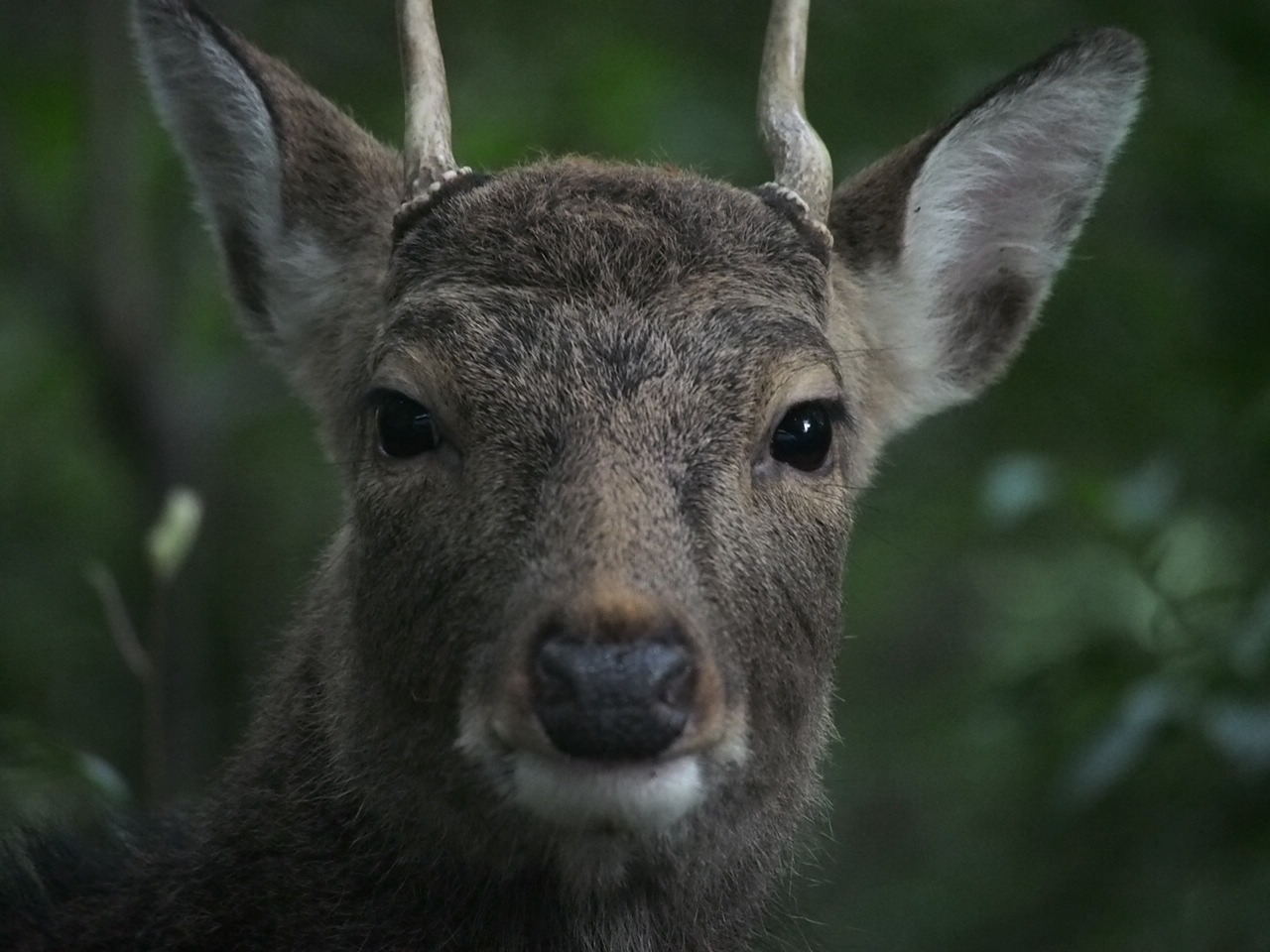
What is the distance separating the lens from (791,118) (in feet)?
19.4

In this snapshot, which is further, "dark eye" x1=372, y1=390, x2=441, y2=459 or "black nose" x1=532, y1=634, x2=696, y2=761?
"dark eye" x1=372, y1=390, x2=441, y2=459

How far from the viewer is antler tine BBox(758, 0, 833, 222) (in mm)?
5828

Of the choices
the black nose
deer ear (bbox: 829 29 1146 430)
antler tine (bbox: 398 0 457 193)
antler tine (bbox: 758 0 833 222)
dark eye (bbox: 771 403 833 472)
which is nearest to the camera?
the black nose

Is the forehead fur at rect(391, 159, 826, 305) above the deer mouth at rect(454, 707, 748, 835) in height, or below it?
above

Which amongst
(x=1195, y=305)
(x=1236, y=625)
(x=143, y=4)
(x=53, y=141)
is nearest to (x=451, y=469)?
(x=143, y=4)

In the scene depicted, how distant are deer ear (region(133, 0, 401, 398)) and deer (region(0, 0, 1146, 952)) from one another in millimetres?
11

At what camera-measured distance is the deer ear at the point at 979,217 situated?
6016mm

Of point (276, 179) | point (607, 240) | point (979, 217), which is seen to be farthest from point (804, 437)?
point (276, 179)

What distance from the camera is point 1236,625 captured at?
6184mm

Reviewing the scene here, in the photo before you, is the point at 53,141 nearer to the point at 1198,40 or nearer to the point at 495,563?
the point at 1198,40

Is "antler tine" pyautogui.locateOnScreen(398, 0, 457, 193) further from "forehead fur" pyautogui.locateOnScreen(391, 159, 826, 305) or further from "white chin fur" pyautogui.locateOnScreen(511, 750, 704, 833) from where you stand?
"white chin fur" pyautogui.locateOnScreen(511, 750, 704, 833)

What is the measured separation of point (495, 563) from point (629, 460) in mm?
420

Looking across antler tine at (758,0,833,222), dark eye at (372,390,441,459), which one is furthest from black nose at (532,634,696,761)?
antler tine at (758,0,833,222)

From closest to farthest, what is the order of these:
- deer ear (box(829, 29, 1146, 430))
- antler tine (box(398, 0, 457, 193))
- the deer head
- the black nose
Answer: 1. the black nose
2. the deer head
3. antler tine (box(398, 0, 457, 193))
4. deer ear (box(829, 29, 1146, 430))
